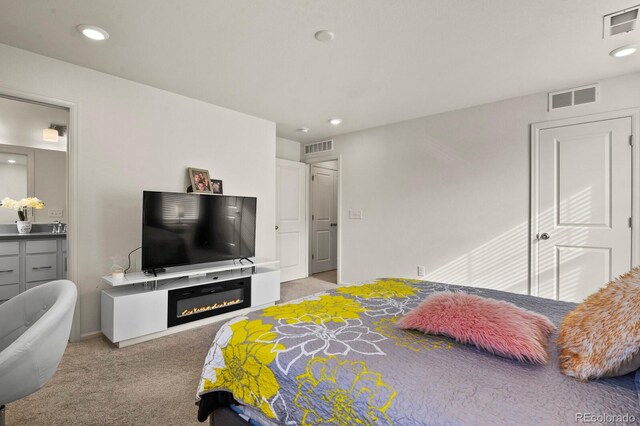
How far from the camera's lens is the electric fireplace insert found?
9.77ft

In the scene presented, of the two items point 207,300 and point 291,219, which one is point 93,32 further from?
point 291,219

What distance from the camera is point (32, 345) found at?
1.05 metres

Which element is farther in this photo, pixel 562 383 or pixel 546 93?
pixel 546 93

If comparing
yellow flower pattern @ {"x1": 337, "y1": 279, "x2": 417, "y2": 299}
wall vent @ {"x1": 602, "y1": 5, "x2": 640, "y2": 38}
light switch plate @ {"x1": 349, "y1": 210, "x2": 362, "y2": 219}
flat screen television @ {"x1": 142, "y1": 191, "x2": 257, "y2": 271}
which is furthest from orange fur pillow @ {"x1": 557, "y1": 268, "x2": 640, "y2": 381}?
light switch plate @ {"x1": 349, "y1": 210, "x2": 362, "y2": 219}

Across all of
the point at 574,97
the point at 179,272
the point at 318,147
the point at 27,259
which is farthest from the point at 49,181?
the point at 574,97

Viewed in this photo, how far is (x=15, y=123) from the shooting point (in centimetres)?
391

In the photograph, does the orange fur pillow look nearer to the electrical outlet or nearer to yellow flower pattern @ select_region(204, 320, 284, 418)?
yellow flower pattern @ select_region(204, 320, 284, 418)

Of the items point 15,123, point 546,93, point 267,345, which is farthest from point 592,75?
point 15,123

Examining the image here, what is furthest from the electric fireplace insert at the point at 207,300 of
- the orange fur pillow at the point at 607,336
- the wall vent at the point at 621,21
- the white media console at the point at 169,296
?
the wall vent at the point at 621,21

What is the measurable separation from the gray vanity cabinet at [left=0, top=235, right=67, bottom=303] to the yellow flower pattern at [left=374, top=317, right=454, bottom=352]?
421 cm

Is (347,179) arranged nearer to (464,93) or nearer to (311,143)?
(311,143)

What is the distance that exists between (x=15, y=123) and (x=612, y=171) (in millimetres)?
6835

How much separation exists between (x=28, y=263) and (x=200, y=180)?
87.5 inches

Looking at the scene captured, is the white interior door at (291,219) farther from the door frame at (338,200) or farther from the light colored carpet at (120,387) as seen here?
the light colored carpet at (120,387)
